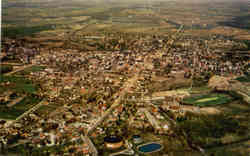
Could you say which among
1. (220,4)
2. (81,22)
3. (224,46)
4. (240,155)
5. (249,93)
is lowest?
(240,155)

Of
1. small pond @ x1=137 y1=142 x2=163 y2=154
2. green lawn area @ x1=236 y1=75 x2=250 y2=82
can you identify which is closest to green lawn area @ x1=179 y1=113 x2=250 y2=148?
small pond @ x1=137 y1=142 x2=163 y2=154

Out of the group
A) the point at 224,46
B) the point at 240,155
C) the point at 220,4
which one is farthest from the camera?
the point at 220,4

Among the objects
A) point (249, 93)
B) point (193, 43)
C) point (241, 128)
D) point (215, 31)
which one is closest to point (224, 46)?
point (193, 43)

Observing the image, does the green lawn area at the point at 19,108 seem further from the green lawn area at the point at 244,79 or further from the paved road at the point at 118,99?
the green lawn area at the point at 244,79

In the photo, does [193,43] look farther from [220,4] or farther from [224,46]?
[220,4]

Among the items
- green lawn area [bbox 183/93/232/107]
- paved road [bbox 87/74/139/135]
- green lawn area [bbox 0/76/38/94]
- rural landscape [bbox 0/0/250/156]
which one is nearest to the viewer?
rural landscape [bbox 0/0/250/156]

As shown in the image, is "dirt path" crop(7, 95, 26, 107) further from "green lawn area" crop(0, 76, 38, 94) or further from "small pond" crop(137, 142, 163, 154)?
"small pond" crop(137, 142, 163, 154)

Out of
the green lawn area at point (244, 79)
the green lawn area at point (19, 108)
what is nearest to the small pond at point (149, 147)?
the green lawn area at point (19, 108)
